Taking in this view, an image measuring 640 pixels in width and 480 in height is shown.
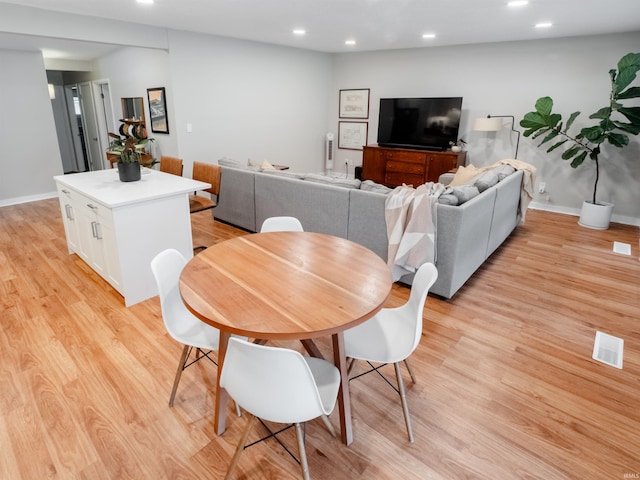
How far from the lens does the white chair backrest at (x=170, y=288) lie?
1.71m

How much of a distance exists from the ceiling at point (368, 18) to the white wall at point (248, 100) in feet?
1.21

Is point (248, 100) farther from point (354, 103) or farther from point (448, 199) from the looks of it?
point (448, 199)

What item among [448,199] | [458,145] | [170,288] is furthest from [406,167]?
[170,288]

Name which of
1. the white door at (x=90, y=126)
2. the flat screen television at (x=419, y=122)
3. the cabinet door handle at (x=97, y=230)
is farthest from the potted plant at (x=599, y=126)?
the white door at (x=90, y=126)

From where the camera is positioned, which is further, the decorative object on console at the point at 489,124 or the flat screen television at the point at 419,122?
the flat screen television at the point at 419,122

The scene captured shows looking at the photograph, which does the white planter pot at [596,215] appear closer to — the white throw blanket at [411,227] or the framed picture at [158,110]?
the white throw blanket at [411,227]

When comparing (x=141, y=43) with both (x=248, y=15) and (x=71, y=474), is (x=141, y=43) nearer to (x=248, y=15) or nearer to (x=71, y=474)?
(x=248, y=15)

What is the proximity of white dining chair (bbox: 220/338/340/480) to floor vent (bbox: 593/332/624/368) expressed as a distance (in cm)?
201

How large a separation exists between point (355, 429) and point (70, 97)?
910 centimetres

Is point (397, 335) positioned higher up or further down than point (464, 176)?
further down

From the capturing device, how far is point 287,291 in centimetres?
156

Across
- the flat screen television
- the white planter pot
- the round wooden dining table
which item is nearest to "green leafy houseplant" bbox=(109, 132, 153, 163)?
the round wooden dining table

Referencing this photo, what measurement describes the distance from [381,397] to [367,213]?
1660 mm

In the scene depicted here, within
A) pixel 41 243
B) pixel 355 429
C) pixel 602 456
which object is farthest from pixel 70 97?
pixel 602 456
